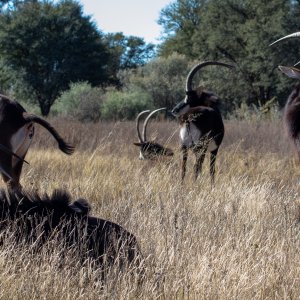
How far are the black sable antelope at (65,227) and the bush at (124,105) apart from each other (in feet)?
78.8

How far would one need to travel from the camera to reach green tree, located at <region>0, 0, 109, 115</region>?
43.3 m

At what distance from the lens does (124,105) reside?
31766mm

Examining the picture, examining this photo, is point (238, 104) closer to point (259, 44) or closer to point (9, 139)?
point (259, 44)

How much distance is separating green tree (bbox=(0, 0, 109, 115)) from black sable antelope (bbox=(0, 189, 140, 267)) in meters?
37.5

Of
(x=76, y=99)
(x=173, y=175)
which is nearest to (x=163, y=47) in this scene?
(x=76, y=99)

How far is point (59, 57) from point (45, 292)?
40.3 metres

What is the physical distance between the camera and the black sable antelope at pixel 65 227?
187 inches

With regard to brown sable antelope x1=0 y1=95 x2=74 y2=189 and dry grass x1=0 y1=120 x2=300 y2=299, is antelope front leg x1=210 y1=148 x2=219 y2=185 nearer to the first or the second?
dry grass x1=0 y1=120 x2=300 y2=299

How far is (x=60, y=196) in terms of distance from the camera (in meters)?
5.09

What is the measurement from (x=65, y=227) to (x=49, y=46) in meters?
39.5

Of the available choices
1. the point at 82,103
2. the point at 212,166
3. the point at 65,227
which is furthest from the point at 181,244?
the point at 82,103

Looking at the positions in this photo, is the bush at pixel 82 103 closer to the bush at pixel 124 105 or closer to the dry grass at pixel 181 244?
the bush at pixel 124 105

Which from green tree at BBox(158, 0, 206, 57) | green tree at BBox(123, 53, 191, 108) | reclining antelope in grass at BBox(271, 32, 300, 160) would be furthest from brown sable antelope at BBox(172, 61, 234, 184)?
green tree at BBox(158, 0, 206, 57)

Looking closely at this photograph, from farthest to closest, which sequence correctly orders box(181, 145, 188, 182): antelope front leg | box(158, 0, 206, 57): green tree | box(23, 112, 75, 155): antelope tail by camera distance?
box(158, 0, 206, 57): green tree
box(181, 145, 188, 182): antelope front leg
box(23, 112, 75, 155): antelope tail
